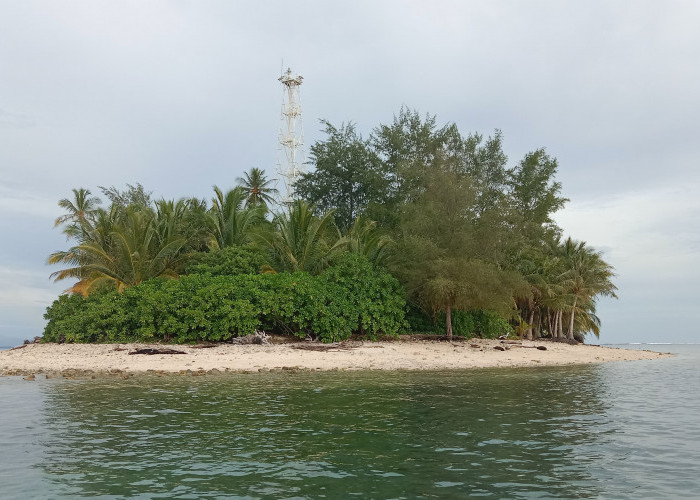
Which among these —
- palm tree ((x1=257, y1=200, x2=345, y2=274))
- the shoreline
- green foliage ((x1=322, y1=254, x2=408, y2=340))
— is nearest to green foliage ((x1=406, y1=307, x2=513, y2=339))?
green foliage ((x1=322, y1=254, x2=408, y2=340))

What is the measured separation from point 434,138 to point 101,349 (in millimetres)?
31733

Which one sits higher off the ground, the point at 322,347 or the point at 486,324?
the point at 486,324

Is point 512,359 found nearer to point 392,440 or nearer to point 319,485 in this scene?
point 392,440

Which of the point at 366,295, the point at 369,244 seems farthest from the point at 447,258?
the point at 366,295

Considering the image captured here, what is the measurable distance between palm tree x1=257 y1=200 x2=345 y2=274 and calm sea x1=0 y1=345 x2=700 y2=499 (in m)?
15.6

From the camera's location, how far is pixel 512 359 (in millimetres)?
29484

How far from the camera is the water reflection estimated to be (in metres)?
6.96

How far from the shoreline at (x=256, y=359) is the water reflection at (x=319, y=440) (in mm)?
4757

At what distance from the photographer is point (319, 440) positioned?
9562mm

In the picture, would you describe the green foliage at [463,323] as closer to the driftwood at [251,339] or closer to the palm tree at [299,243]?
the palm tree at [299,243]

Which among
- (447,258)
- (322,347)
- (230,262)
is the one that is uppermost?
(447,258)

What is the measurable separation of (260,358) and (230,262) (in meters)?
10.3

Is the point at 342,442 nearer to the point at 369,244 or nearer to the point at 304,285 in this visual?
the point at 304,285

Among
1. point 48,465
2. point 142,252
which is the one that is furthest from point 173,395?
point 142,252
